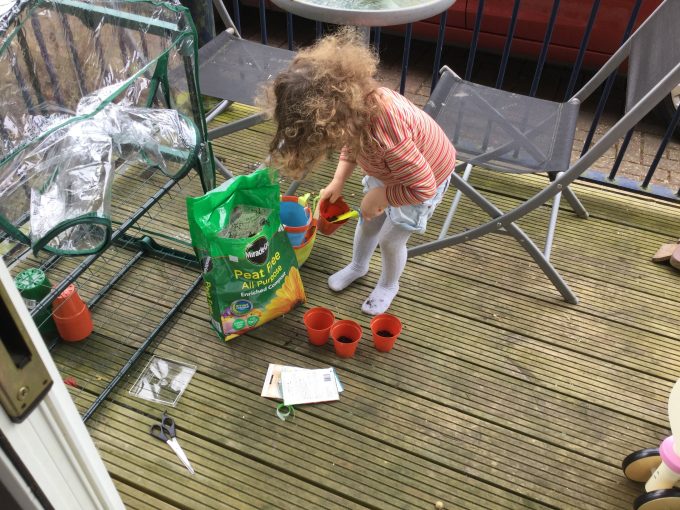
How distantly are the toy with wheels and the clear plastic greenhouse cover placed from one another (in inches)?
63.7

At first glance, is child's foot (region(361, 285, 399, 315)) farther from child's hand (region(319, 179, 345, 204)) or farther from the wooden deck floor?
child's hand (region(319, 179, 345, 204))

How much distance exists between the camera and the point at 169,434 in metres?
1.81

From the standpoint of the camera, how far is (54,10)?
78.3 inches

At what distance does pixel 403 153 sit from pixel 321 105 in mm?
309

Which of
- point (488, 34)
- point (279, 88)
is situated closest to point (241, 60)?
point (279, 88)

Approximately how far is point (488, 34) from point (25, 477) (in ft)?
13.0

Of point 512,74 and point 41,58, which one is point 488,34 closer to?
point 512,74

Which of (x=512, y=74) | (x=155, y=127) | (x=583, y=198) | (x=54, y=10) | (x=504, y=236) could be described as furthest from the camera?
(x=512, y=74)

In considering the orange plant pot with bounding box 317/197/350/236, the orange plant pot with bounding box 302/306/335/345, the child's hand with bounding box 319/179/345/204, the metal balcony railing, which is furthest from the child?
the metal balcony railing

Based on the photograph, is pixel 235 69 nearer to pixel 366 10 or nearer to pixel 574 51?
pixel 366 10

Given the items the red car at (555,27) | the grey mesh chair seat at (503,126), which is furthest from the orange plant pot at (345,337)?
the red car at (555,27)

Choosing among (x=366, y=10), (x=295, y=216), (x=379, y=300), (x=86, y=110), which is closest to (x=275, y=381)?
(x=379, y=300)

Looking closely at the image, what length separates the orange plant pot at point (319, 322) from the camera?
6.79 ft

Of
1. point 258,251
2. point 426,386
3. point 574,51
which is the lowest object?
point 426,386
